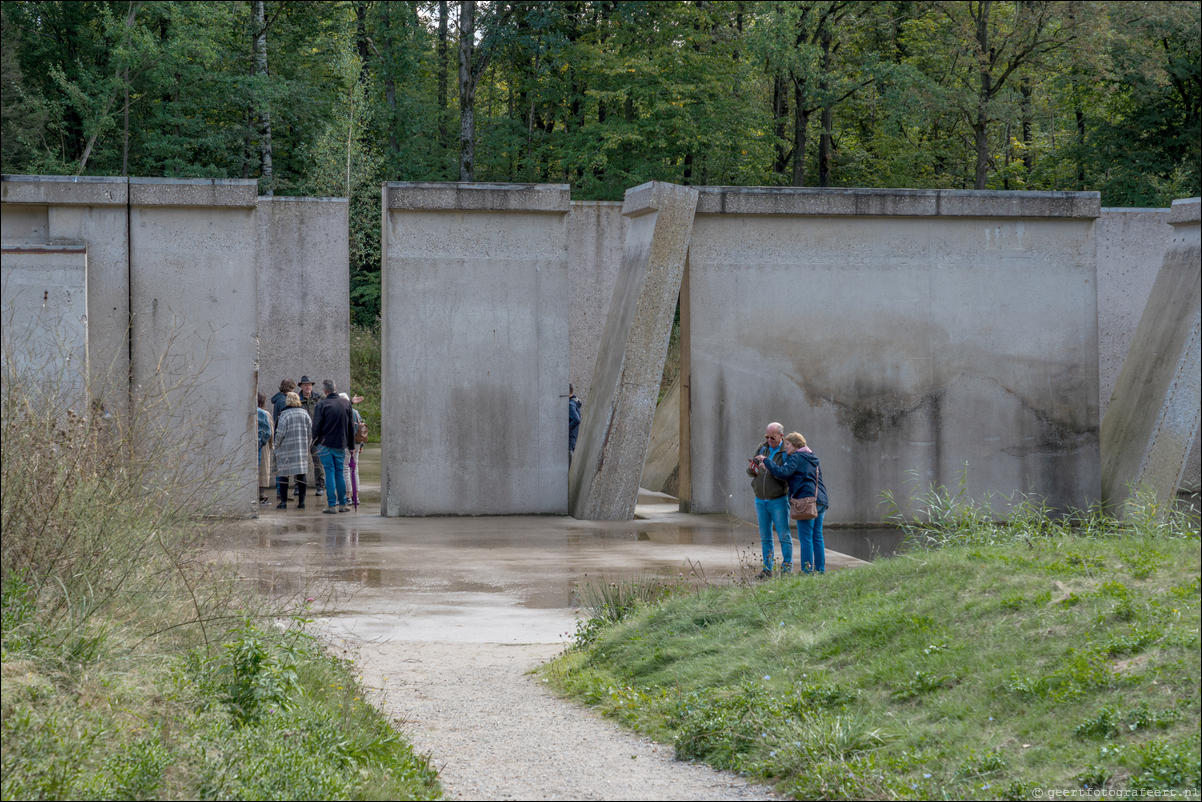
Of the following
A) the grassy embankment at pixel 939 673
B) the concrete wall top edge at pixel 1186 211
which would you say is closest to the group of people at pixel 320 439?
the grassy embankment at pixel 939 673

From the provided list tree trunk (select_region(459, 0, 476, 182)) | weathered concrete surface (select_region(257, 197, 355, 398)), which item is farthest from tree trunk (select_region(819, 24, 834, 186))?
weathered concrete surface (select_region(257, 197, 355, 398))

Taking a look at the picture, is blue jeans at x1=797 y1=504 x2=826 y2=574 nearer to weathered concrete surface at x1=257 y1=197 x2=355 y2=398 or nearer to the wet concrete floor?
the wet concrete floor

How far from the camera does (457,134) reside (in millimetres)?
39938

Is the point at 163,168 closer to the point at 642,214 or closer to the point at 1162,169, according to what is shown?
the point at 642,214

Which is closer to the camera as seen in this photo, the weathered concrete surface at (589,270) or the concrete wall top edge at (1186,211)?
the concrete wall top edge at (1186,211)

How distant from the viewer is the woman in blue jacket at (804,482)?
9750 mm

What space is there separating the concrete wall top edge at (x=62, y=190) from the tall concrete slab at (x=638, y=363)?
21.7ft

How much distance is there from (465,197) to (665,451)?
6587mm

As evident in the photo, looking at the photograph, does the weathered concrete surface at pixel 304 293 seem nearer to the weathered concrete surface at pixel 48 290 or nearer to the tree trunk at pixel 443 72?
the weathered concrete surface at pixel 48 290

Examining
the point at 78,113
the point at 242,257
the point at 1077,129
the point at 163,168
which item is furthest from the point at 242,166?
the point at 1077,129

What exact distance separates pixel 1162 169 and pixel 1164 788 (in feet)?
91.4

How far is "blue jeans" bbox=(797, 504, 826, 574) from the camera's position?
31.9 feet

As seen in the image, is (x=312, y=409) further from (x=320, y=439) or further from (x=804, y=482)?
(x=804, y=482)

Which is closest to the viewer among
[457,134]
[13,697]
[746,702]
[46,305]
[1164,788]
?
[1164,788]
